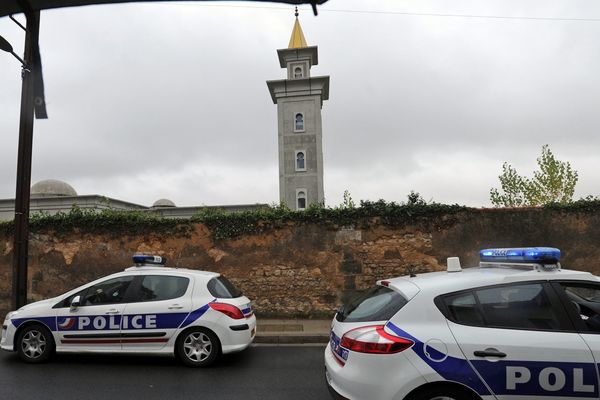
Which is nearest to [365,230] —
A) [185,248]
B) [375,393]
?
[185,248]

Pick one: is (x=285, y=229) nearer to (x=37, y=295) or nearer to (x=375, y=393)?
(x=37, y=295)

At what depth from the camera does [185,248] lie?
1067 centimetres

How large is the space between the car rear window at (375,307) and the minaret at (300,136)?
1367 inches

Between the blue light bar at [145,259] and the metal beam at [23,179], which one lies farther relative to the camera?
the metal beam at [23,179]

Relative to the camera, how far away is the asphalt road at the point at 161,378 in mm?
5039

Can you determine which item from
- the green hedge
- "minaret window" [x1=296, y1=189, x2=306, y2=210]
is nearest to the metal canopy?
the green hedge

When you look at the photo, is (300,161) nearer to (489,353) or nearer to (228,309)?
(228,309)

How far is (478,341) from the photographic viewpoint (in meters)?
3.33

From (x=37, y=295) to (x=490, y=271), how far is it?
35.0 ft

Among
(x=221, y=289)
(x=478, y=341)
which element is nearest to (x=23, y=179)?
(x=221, y=289)

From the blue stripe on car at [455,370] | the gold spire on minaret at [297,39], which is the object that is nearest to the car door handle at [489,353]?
the blue stripe on car at [455,370]

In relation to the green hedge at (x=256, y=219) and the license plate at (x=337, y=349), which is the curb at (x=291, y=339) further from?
the license plate at (x=337, y=349)

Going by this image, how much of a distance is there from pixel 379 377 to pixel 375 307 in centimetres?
66

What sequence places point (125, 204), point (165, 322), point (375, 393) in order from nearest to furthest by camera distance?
point (375, 393)
point (165, 322)
point (125, 204)
